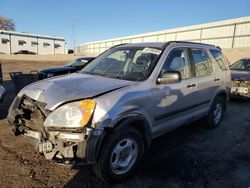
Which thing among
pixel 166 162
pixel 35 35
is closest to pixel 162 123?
pixel 166 162

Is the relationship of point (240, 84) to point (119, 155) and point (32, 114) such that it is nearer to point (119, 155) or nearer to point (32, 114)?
point (119, 155)

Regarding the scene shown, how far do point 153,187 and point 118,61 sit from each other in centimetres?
216

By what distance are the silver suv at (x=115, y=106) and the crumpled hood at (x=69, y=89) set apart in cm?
1

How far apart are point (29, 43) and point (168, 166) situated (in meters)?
69.7

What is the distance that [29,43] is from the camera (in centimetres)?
6612

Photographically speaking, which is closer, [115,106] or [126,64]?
[115,106]

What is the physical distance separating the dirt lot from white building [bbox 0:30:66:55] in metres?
63.9

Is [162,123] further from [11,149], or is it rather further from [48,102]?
[11,149]

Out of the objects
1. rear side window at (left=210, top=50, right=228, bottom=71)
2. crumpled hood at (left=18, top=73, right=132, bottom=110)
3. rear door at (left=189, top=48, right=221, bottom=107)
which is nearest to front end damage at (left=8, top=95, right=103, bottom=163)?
crumpled hood at (left=18, top=73, right=132, bottom=110)

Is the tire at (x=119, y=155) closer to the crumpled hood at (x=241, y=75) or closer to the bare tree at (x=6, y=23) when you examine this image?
the crumpled hood at (x=241, y=75)

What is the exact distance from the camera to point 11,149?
13.7 ft

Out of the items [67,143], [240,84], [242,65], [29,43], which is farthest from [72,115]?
[29,43]

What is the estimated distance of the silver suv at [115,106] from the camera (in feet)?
9.12

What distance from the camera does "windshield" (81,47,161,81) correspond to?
371cm
